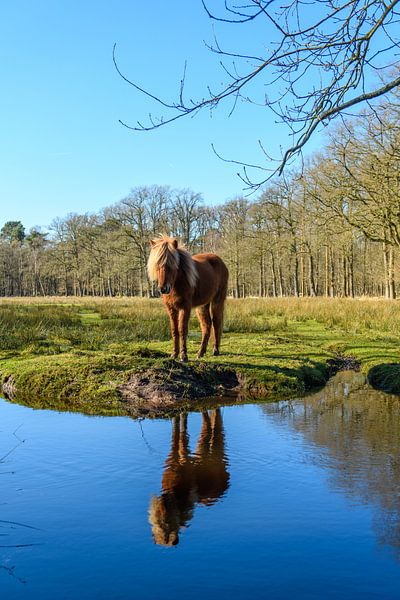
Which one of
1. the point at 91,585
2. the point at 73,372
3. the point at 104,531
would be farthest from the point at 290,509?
the point at 73,372

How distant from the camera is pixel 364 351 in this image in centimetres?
1162

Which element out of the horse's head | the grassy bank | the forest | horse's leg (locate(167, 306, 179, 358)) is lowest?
the grassy bank

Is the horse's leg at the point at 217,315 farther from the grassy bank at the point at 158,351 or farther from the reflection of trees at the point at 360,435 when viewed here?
the reflection of trees at the point at 360,435

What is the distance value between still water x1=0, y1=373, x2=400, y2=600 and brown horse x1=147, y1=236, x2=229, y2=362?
290 cm

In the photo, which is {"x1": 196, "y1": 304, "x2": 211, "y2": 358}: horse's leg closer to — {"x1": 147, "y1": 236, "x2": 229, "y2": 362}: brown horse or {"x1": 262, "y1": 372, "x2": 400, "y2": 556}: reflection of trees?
{"x1": 147, "y1": 236, "x2": 229, "y2": 362}: brown horse

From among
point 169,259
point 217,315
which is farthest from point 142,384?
point 217,315

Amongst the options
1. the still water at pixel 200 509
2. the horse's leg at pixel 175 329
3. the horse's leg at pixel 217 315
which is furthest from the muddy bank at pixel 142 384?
the horse's leg at pixel 217 315

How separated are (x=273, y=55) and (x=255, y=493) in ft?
10.2

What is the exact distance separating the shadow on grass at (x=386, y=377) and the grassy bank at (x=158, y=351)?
21 millimetres

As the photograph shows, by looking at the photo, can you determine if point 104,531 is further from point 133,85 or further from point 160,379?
point 160,379

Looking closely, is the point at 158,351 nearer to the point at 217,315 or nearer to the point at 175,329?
the point at 175,329

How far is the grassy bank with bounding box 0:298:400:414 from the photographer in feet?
26.2

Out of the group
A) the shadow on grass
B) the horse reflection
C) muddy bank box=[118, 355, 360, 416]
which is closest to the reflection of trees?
the shadow on grass

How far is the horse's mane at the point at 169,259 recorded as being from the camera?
28.4 ft
